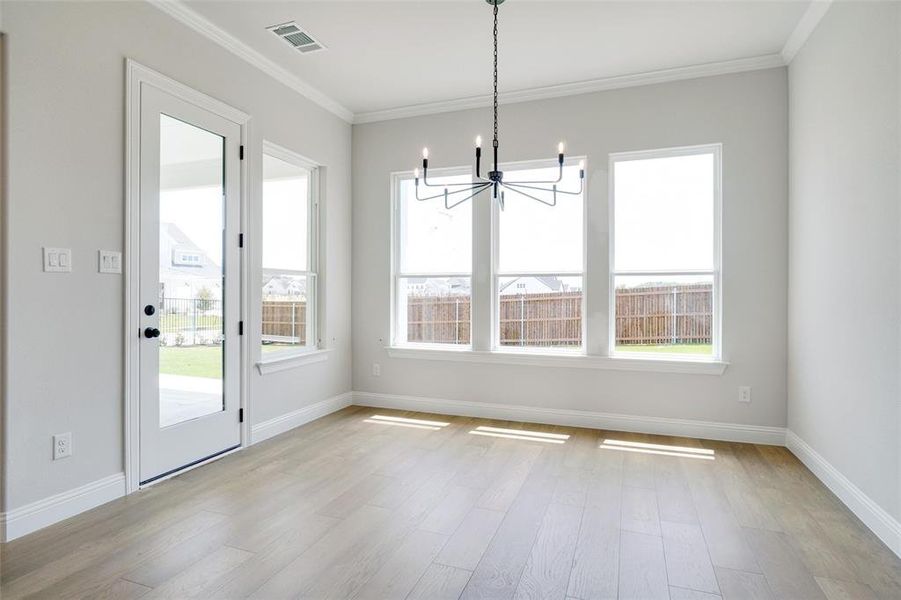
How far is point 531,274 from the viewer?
4.47m

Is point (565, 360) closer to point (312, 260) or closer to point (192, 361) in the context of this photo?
point (312, 260)

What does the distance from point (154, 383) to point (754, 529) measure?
343 cm

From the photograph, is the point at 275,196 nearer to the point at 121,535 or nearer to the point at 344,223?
the point at 344,223

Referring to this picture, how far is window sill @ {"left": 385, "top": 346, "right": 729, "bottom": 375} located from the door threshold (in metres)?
1.80

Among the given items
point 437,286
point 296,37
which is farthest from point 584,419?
point 296,37

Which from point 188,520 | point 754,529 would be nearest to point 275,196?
point 188,520

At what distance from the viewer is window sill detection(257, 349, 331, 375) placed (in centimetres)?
388

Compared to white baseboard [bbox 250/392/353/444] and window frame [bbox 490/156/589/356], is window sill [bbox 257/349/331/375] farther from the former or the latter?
window frame [bbox 490/156/589/356]

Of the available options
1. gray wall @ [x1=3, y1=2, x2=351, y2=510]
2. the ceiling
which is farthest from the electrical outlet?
the ceiling

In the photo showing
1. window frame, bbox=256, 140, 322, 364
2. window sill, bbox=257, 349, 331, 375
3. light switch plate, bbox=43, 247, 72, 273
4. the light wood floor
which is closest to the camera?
the light wood floor

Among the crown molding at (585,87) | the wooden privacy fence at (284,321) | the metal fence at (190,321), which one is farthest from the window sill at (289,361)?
the crown molding at (585,87)

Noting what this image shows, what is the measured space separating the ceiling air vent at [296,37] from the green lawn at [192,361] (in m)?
2.25

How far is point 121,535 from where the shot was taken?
2.35 meters

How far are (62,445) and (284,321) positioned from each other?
1905mm
